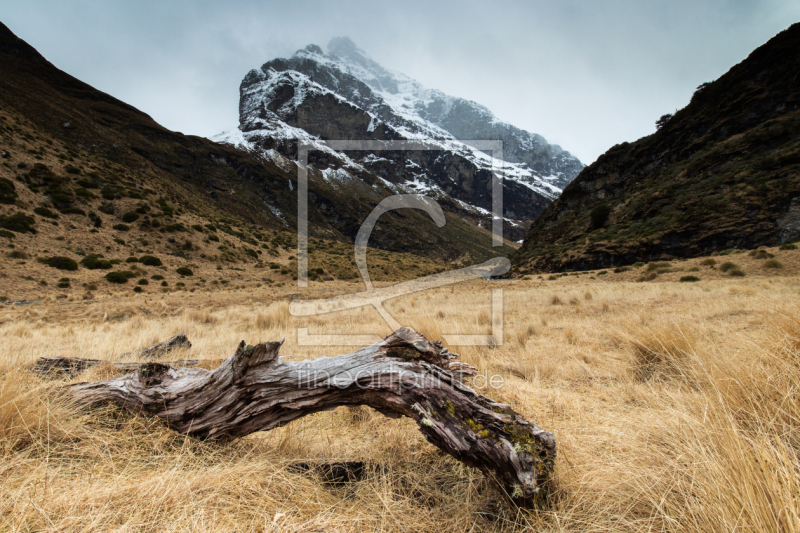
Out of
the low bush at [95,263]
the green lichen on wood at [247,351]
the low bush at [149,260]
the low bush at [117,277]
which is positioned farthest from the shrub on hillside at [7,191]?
the green lichen on wood at [247,351]

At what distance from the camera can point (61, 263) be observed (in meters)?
18.4

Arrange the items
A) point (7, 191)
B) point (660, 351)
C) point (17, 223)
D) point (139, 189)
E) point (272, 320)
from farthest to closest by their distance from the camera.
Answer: point (139, 189)
point (7, 191)
point (17, 223)
point (272, 320)
point (660, 351)

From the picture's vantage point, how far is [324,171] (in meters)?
124

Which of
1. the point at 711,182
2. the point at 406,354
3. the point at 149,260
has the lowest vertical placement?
the point at 406,354

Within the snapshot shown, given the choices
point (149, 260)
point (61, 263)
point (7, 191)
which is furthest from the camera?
point (149, 260)

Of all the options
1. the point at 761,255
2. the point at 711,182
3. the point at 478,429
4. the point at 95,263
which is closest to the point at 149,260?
the point at 95,263

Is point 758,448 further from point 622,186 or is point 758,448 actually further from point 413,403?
point 622,186

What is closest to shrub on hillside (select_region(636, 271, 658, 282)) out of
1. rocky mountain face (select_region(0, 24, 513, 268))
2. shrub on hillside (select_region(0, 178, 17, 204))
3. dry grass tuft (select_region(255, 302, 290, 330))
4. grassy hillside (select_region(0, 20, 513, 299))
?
dry grass tuft (select_region(255, 302, 290, 330))

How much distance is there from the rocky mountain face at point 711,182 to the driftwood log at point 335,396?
91.4 ft

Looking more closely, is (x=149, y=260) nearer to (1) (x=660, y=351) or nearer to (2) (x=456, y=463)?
(2) (x=456, y=463)

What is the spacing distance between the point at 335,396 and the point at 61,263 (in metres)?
25.6

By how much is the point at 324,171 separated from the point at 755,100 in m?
117

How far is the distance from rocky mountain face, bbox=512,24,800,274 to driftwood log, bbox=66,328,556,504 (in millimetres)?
27863

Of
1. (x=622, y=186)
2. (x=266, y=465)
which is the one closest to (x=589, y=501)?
(x=266, y=465)
